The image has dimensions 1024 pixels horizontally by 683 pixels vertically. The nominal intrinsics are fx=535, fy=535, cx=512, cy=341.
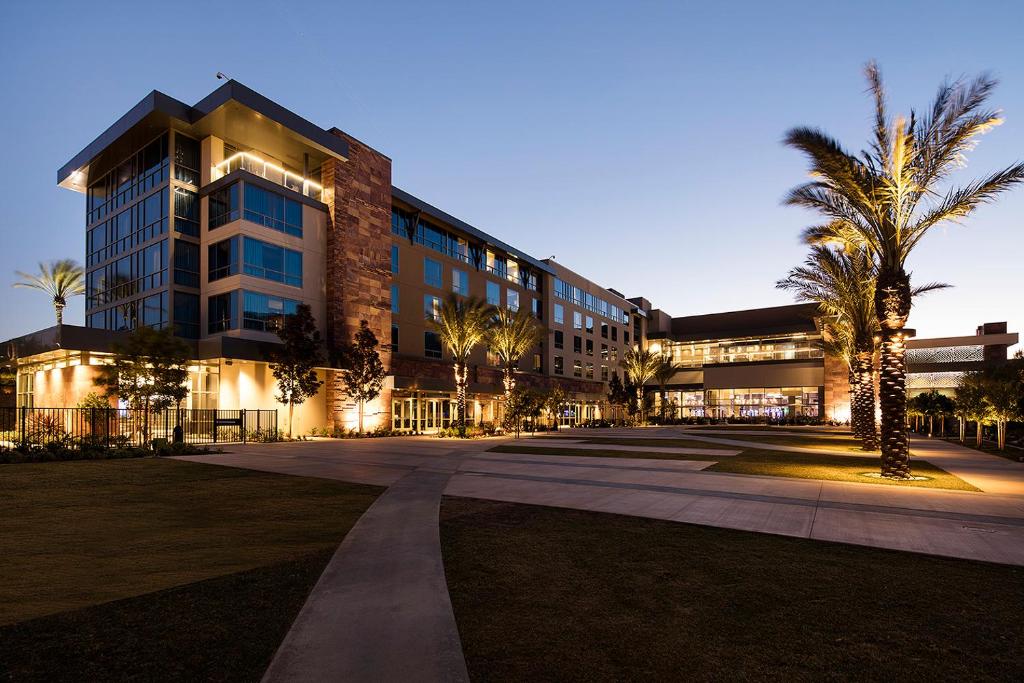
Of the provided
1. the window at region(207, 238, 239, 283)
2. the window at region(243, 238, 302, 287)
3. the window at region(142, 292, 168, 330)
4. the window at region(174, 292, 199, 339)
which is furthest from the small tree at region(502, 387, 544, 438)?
the window at region(142, 292, 168, 330)

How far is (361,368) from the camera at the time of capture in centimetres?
3291

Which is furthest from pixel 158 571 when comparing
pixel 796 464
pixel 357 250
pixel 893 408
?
pixel 357 250

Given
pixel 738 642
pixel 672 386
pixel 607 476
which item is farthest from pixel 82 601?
pixel 672 386

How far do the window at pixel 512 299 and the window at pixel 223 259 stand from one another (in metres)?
29.2

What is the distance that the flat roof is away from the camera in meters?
69.8

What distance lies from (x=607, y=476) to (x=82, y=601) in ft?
39.1

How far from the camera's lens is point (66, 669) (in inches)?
148

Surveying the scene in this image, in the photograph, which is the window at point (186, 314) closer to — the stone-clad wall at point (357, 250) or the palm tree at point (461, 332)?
the stone-clad wall at point (357, 250)

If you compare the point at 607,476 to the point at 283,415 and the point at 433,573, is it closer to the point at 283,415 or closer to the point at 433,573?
the point at 433,573

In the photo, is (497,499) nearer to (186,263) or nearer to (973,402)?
(186,263)

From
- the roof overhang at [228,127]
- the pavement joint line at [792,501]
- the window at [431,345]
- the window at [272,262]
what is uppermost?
the roof overhang at [228,127]

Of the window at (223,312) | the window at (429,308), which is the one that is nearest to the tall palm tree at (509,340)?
the window at (429,308)

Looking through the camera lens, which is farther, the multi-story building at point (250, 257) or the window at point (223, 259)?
the window at point (223, 259)

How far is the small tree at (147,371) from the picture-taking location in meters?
22.7
